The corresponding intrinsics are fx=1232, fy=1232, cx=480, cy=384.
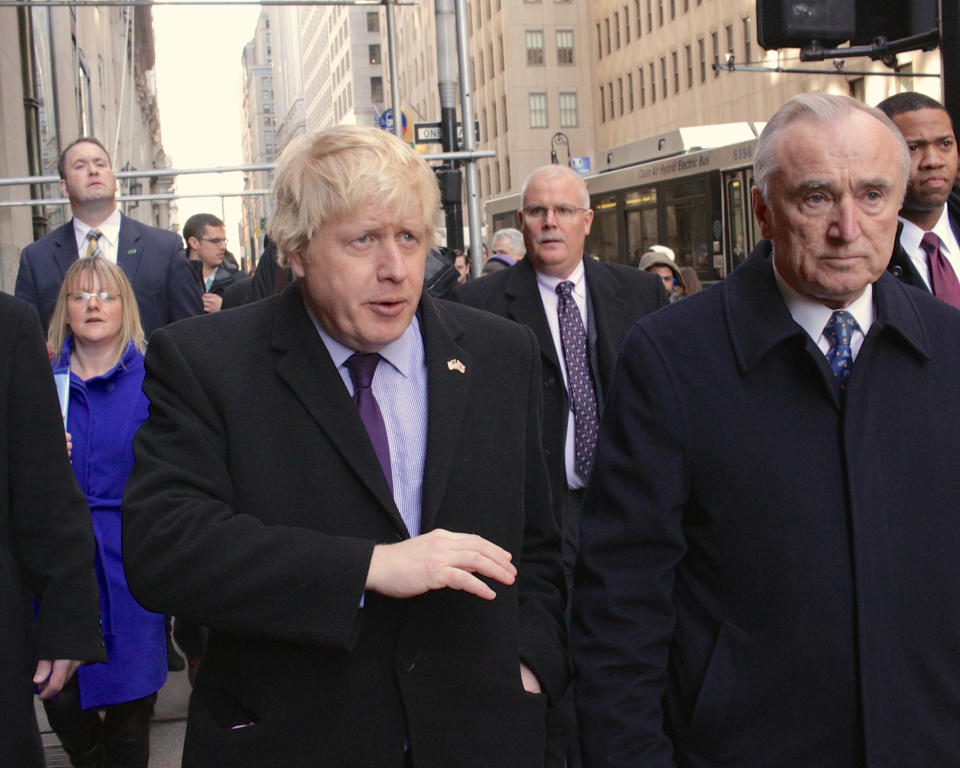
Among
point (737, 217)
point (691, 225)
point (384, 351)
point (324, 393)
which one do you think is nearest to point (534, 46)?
point (691, 225)

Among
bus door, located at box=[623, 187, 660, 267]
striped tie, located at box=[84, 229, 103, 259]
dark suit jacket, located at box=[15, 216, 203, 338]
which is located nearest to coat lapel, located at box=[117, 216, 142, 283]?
dark suit jacket, located at box=[15, 216, 203, 338]

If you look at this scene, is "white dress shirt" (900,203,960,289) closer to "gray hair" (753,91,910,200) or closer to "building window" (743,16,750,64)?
"gray hair" (753,91,910,200)

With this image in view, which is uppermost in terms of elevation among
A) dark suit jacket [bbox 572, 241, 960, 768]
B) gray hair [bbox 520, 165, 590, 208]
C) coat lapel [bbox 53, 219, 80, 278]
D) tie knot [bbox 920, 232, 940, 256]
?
gray hair [bbox 520, 165, 590, 208]

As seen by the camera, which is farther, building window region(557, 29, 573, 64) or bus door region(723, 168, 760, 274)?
building window region(557, 29, 573, 64)

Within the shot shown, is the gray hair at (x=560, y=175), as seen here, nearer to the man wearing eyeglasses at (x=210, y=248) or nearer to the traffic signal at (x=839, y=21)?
the traffic signal at (x=839, y=21)

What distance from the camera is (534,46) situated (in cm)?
6931

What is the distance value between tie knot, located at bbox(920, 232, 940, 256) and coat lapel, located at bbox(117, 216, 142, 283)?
3.96m

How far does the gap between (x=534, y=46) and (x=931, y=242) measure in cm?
6789

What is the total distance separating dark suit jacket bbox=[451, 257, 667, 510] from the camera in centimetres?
515

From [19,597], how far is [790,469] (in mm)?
1719

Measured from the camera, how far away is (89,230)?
20.9 feet

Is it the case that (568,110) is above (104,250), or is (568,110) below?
above

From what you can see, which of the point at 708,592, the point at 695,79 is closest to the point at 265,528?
the point at 708,592

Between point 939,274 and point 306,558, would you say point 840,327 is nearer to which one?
point 306,558
